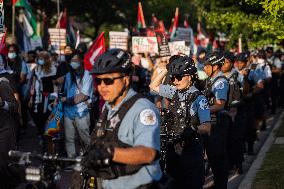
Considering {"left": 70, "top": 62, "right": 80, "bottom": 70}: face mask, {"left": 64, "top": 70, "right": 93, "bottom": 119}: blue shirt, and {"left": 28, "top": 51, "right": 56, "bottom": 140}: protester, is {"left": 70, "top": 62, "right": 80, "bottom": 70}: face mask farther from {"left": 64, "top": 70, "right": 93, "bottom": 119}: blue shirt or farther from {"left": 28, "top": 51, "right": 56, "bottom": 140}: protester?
{"left": 28, "top": 51, "right": 56, "bottom": 140}: protester

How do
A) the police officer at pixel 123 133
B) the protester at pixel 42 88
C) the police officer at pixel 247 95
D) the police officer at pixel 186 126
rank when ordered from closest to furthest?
the police officer at pixel 123 133 → the police officer at pixel 186 126 → the police officer at pixel 247 95 → the protester at pixel 42 88

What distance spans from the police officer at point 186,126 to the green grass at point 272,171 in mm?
2920

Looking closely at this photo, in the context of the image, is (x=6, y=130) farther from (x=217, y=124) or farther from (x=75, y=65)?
(x=75, y=65)

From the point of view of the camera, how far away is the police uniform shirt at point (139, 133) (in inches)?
165

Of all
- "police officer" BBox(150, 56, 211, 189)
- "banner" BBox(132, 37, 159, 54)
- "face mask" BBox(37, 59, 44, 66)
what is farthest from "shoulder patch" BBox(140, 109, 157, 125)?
"banner" BBox(132, 37, 159, 54)

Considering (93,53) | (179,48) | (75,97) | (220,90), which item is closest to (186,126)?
(220,90)

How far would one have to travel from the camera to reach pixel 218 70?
8.60 meters

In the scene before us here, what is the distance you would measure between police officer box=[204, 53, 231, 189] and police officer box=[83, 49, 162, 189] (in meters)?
3.77

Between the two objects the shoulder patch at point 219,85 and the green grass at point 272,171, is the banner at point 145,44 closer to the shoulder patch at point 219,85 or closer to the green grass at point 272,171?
the green grass at point 272,171

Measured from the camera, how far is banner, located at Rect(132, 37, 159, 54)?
16922 mm

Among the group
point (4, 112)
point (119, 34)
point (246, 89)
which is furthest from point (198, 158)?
point (119, 34)

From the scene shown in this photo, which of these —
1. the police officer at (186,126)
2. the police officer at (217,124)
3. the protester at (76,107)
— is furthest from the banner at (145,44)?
the police officer at (186,126)

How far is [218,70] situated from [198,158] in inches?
103

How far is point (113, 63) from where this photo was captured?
435 centimetres
